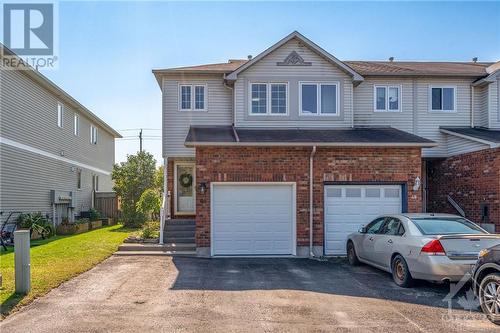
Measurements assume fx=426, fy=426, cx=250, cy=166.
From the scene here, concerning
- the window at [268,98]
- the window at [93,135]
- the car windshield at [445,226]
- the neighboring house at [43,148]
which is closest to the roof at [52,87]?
the neighboring house at [43,148]

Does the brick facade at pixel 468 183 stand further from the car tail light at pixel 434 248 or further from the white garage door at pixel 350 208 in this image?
the car tail light at pixel 434 248

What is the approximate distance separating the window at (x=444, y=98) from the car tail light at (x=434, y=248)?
410 inches

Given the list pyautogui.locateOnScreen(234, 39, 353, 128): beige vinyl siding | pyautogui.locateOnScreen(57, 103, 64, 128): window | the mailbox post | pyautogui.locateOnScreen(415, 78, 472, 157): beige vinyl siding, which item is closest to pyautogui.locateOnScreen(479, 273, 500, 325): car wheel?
the mailbox post

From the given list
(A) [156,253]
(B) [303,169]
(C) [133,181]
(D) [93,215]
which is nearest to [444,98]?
(B) [303,169]

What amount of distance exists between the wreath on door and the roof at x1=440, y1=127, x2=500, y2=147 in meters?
9.94

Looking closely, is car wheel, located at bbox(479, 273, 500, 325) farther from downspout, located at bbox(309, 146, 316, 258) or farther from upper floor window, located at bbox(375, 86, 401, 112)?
upper floor window, located at bbox(375, 86, 401, 112)

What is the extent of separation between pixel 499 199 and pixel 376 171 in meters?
3.89

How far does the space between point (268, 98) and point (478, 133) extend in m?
7.71

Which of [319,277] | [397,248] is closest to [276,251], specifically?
[319,277]

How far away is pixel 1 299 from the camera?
7051 millimetres

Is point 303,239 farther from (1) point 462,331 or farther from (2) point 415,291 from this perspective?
(1) point 462,331

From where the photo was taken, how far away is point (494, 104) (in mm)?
16391

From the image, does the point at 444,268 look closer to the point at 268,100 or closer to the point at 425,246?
the point at 425,246

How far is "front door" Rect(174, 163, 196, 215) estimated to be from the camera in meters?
16.8
